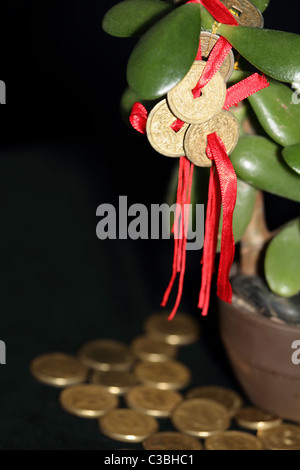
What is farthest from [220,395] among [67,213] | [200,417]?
[67,213]

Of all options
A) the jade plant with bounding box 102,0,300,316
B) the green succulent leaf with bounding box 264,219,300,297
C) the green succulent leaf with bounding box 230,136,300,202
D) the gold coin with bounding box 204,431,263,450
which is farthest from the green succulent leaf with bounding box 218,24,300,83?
the gold coin with bounding box 204,431,263,450

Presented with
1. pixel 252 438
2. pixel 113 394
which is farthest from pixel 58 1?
pixel 252 438

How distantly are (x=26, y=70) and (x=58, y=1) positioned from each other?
207 millimetres

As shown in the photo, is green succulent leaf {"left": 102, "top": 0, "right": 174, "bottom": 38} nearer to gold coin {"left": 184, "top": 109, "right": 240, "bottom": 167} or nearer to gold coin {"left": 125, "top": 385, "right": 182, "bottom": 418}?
gold coin {"left": 184, "top": 109, "right": 240, "bottom": 167}

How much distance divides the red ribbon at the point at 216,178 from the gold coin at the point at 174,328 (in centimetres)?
28

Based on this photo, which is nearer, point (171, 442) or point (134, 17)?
point (134, 17)

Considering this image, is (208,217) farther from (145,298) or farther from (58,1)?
(58,1)

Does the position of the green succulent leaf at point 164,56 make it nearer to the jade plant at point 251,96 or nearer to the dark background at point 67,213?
the jade plant at point 251,96

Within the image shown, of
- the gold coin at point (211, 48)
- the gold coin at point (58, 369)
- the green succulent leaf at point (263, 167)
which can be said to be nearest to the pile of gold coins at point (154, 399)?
the gold coin at point (58, 369)

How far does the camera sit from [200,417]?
0.88 metres

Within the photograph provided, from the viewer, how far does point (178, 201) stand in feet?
2.47

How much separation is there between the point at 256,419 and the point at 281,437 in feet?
0.12

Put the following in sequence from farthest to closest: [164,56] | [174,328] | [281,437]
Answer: [174,328] < [281,437] < [164,56]

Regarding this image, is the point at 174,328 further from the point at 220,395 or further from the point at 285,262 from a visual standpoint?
the point at 285,262
